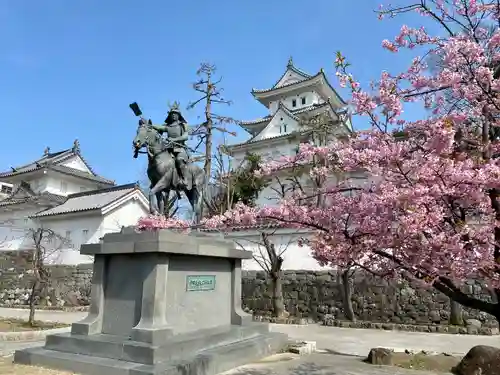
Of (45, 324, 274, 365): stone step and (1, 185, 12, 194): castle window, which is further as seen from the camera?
(1, 185, 12, 194): castle window

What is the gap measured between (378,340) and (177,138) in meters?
8.09

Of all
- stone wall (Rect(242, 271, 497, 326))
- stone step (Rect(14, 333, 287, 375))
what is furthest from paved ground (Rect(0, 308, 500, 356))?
stone step (Rect(14, 333, 287, 375))

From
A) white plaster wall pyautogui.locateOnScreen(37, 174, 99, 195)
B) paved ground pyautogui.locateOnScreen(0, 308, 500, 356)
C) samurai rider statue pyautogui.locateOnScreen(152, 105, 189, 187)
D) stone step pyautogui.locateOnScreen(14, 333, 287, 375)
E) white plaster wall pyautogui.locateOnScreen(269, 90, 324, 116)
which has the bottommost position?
paved ground pyautogui.locateOnScreen(0, 308, 500, 356)

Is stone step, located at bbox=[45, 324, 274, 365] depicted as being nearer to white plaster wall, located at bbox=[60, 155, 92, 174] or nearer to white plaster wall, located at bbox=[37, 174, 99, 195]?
white plaster wall, located at bbox=[37, 174, 99, 195]

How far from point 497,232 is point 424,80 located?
2.10 m

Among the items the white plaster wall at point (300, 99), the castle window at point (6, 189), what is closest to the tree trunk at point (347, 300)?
the white plaster wall at point (300, 99)

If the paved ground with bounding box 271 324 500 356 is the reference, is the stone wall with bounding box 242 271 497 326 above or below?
above

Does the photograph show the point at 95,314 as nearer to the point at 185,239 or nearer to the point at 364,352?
the point at 185,239

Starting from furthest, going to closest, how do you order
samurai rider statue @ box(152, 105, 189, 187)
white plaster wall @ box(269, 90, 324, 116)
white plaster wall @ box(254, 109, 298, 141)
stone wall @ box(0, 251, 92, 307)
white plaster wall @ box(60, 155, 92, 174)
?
1. white plaster wall @ box(269, 90, 324, 116)
2. white plaster wall @ box(60, 155, 92, 174)
3. white plaster wall @ box(254, 109, 298, 141)
4. stone wall @ box(0, 251, 92, 307)
5. samurai rider statue @ box(152, 105, 189, 187)

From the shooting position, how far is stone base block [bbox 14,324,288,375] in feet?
18.8

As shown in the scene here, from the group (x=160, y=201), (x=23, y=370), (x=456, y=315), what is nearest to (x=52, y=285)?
(x=160, y=201)

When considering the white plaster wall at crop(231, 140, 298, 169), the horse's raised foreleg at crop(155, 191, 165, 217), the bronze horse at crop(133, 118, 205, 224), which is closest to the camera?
the bronze horse at crop(133, 118, 205, 224)

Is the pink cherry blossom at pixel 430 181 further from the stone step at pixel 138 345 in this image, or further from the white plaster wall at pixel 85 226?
the white plaster wall at pixel 85 226

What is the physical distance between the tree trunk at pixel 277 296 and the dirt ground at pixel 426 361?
8.74 meters
